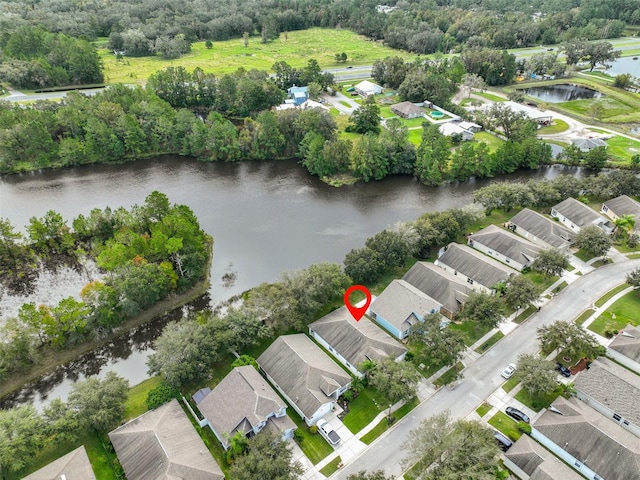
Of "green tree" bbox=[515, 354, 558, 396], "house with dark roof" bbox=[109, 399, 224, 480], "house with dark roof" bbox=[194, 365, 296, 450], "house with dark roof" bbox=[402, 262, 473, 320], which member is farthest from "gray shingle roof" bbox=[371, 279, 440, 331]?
"house with dark roof" bbox=[109, 399, 224, 480]

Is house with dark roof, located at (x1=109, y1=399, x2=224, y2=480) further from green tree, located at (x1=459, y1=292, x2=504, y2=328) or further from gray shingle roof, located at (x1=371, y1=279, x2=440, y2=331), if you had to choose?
green tree, located at (x1=459, y1=292, x2=504, y2=328)

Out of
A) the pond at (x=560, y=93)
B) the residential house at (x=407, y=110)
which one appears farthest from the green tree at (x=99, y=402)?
the pond at (x=560, y=93)

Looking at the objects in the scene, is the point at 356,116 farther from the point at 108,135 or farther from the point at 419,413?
the point at 419,413

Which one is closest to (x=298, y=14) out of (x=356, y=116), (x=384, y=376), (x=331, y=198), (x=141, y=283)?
(x=356, y=116)

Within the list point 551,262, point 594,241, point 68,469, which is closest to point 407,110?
point 594,241

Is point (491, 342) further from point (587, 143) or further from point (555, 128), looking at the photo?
point (555, 128)

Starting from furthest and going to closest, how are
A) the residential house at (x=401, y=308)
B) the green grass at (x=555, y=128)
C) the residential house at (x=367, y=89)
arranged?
the residential house at (x=367, y=89) < the green grass at (x=555, y=128) < the residential house at (x=401, y=308)

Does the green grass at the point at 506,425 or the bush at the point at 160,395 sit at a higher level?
the bush at the point at 160,395

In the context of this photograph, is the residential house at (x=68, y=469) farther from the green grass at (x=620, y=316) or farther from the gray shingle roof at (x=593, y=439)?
the green grass at (x=620, y=316)
